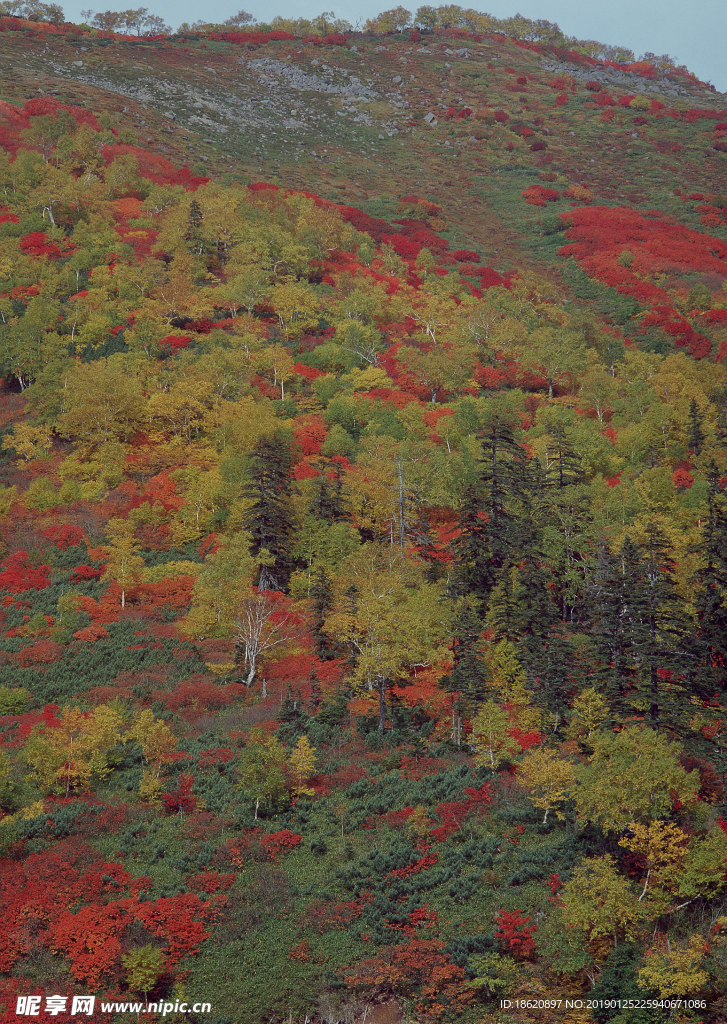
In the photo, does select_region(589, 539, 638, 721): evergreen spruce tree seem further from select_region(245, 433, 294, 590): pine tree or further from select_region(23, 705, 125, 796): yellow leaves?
select_region(245, 433, 294, 590): pine tree

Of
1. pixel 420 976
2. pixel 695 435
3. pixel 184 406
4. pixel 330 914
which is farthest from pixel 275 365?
pixel 420 976

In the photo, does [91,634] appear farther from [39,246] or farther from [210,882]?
[39,246]

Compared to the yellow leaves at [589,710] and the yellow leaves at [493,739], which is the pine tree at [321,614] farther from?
the yellow leaves at [589,710]

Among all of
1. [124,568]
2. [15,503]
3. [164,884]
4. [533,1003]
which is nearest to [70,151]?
[15,503]

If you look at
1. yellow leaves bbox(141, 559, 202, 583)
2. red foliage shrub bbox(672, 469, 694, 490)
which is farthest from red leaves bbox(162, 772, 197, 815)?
red foliage shrub bbox(672, 469, 694, 490)

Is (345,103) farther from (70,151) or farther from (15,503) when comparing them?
(15,503)

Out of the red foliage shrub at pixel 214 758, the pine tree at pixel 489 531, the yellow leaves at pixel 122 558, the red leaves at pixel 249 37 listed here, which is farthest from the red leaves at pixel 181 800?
the red leaves at pixel 249 37
